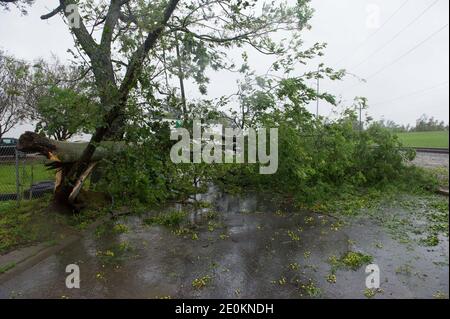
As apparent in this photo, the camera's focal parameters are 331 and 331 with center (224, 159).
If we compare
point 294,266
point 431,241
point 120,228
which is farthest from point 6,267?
point 431,241

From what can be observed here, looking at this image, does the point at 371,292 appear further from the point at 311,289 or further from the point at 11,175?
the point at 11,175

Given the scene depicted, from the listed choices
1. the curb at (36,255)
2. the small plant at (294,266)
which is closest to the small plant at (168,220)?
the curb at (36,255)

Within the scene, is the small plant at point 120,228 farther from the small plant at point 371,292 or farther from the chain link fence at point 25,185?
the small plant at point 371,292

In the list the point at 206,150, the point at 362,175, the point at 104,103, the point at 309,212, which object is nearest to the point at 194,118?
the point at 206,150

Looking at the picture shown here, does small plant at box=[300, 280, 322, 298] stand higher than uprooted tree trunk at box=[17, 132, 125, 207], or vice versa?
uprooted tree trunk at box=[17, 132, 125, 207]

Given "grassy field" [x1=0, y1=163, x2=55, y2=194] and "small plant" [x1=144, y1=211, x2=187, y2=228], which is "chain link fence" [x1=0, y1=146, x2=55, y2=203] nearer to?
"grassy field" [x1=0, y1=163, x2=55, y2=194]

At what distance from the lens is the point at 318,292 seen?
10.8 feet

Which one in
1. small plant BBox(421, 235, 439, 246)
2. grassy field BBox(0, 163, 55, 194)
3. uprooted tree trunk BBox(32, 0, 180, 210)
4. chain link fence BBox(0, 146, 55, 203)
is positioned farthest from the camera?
grassy field BBox(0, 163, 55, 194)

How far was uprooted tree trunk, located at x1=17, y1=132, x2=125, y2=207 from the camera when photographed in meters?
5.00

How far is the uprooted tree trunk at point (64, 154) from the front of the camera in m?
5.00

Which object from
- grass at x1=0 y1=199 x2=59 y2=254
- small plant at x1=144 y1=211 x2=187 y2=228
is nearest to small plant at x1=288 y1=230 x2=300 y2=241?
small plant at x1=144 y1=211 x2=187 y2=228

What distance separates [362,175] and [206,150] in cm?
406

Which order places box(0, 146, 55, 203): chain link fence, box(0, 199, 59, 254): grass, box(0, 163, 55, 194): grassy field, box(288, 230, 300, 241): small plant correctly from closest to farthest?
box(0, 199, 59, 254): grass < box(288, 230, 300, 241): small plant < box(0, 146, 55, 203): chain link fence < box(0, 163, 55, 194): grassy field

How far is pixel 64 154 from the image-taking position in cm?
556
